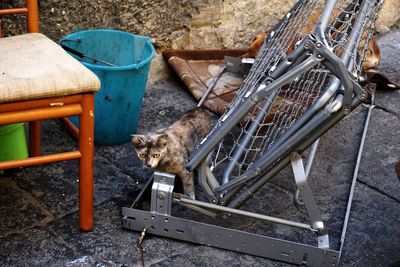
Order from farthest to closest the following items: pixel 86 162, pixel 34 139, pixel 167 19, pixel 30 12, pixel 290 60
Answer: pixel 167 19 → pixel 34 139 → pixel 30 12 → pixel 86 162 → pixel 290 60

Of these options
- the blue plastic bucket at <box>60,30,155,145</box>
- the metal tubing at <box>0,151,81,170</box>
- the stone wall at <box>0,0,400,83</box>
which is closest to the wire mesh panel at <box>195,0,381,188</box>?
the blue plastic bucket at <box>60,30,155,145</box>

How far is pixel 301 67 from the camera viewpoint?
7.16ft

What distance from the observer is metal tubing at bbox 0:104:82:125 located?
7.52 feet

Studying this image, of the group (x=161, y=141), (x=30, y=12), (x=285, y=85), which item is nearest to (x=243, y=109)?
(x=161, y=141)

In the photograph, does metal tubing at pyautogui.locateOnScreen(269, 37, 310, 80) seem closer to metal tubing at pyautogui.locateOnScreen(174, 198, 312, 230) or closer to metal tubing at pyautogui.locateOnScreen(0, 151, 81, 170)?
metal tubing at pyautogui.locateOnScreen(174, 198, 312, 230)

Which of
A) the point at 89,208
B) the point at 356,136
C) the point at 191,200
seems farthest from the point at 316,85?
the point at 89,208

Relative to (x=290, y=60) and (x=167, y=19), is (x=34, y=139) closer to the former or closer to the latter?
(x=167, y=19)

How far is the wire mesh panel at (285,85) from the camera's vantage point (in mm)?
2777

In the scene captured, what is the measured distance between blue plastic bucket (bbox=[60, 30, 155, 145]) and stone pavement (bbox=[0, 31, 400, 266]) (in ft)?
0.37

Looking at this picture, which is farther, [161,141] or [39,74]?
[161,141]

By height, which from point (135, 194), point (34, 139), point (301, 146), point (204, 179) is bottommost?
point (135, 194)

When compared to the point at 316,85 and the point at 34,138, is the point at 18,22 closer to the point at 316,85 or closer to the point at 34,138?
the point at 34,138

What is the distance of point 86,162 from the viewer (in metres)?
2.53

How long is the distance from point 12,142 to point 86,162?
0.57 meters
